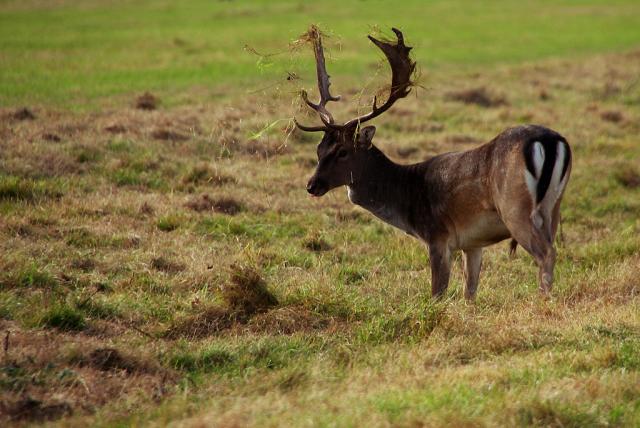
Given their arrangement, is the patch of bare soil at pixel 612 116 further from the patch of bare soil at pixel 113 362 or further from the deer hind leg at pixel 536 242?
the patch of bare soil at pixel 113 362

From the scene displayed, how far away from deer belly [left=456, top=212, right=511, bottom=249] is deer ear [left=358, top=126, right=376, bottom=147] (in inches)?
51.1

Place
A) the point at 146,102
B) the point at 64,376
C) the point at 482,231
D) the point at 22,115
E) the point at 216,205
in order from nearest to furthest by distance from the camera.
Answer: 1. the point at 64,376
2. the point at 482,231
3. the point at 216,205
4. the point at 22,115
5. the point at 146,102

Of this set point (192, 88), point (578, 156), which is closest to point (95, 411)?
point (578, 156)

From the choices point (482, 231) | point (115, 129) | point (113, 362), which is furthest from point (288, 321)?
point (115, 129)

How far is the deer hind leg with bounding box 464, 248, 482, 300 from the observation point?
30.7ft

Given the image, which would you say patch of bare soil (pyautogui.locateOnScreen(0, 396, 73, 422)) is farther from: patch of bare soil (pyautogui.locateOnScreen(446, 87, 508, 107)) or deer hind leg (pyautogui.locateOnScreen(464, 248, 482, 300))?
patch of bare soil (pyautogui.locateOnScreen(446, 87, 508, 107))

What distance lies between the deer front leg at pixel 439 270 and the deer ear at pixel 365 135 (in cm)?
134

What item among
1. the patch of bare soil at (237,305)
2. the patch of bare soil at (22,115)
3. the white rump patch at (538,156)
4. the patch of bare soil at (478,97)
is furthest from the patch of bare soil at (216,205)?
the patch of bare soil at (478,97)

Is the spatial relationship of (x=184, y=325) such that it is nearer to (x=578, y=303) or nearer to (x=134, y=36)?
(x=578, y=303)

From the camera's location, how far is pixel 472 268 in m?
9.41

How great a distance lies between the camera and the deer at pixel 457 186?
27.9 feet

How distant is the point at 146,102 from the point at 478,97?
7.30 m

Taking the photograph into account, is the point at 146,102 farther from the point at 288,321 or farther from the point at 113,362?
the point at 113,362

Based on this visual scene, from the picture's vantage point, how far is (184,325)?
7.53m
